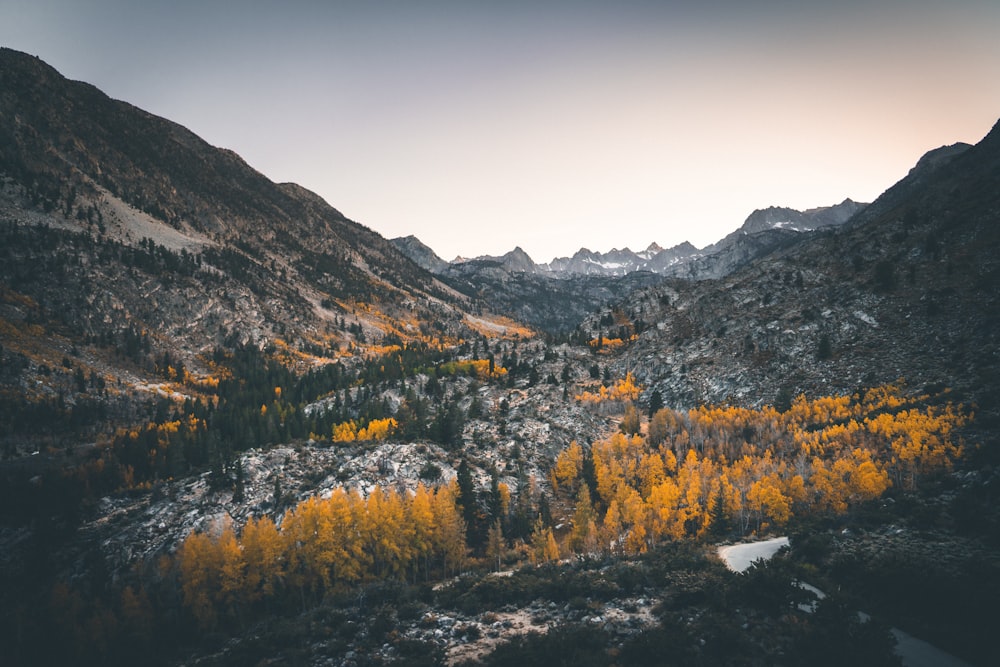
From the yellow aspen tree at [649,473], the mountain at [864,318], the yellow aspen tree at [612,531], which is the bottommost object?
the yellow aspen tree at [612,531]

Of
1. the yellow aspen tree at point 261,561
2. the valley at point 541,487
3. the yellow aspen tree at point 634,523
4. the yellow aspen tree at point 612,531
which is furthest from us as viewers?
the yellow aspen tree at point 634,523

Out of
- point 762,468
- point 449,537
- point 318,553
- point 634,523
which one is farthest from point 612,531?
point 318,553

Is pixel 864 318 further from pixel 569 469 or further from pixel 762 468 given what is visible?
pixel 569 469

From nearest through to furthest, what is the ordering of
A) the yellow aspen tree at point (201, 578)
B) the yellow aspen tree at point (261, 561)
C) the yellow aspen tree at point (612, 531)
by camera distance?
the yellow aspen tree at point (201, 578), the yellow aspen tree at point (261, 561), the yellow aspen tree at point (612, 531)

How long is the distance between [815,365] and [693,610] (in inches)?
4382

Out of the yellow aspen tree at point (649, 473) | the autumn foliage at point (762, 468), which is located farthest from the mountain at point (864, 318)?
the yellow aspen tree at point (649, 473)

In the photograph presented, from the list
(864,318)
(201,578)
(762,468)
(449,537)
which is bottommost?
(449,537)

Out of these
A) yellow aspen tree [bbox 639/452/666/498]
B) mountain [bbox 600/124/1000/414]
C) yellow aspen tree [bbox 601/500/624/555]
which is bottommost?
yellow aspen tree [bbox 601/500/624/555]

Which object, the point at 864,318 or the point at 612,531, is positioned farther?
the point at 864,318

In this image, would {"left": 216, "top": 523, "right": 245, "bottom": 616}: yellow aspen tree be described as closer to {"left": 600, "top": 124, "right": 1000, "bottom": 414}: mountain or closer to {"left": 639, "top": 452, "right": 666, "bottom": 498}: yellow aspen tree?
{"left": 639, "top": 452, "right": 666, "bottom": 498}: yellow aspen tree

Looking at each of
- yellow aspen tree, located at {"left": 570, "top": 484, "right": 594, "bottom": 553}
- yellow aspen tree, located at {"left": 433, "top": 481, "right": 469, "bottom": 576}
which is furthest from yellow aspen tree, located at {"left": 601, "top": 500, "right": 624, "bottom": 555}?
yellow aspen tree, located at {"left": 433, "top": 481, "right": 469, "bottom": 576}

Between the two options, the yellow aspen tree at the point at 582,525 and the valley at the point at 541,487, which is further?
the yellow aspen tree at the point at 582,525

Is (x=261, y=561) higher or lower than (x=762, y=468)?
lower

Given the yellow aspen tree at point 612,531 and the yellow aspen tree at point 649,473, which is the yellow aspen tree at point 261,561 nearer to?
the yellow aspen tree at point 612,531
